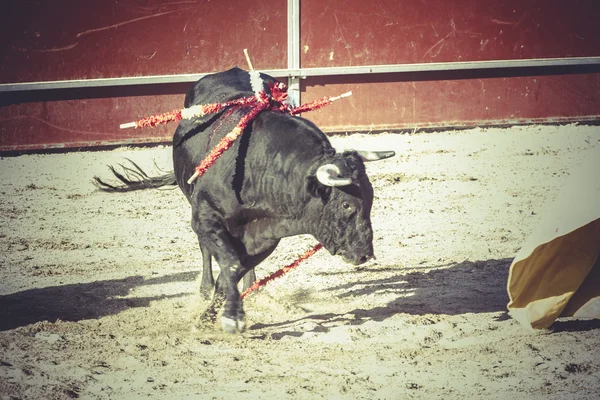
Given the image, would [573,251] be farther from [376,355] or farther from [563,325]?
[376,355]

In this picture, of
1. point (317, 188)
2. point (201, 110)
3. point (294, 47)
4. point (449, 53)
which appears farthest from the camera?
point (449, 53)

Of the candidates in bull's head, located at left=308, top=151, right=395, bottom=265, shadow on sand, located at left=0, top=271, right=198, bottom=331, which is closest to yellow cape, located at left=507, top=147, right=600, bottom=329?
bull's head, located at left=308, top=151, right=395, bottom=265

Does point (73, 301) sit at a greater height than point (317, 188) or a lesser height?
lesser

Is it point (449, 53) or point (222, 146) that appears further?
point (449, 53)

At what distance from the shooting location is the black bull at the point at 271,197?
3367 mm

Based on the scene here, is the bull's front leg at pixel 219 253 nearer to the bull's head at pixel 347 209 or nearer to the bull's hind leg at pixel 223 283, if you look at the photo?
the bull's hind leg at pixel 223 283

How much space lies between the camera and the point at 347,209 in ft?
11.0

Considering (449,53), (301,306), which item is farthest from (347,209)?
(449,53)

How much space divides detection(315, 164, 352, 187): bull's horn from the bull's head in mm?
11

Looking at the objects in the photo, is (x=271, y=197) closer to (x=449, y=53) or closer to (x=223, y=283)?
(x=223, y=283)

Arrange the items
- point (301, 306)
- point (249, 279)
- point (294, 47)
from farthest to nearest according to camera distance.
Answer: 1. point (294, 47)
2. point (249, 279)
3. point (301, 306)

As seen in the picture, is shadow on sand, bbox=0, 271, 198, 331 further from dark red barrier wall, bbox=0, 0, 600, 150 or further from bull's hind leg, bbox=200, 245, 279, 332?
dark red barrier wall, bbox=0, 0, 600, 150

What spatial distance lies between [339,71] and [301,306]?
462 centimetres

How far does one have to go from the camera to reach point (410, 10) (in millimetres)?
8359
